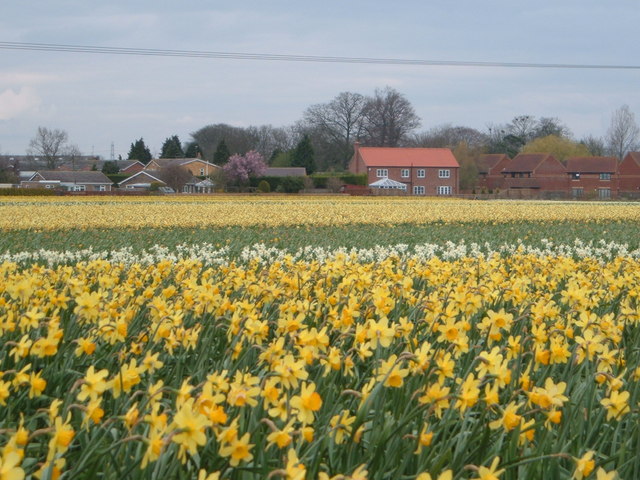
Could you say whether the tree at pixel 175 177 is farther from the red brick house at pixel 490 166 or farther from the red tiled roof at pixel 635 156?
the red tiled roof at pixel 635 156

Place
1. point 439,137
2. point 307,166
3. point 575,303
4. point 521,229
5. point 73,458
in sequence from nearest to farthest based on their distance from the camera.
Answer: point 73,458 < point 575,303 < point 521,229 < point 307,166 < point 439,137

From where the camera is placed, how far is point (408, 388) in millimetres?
3242

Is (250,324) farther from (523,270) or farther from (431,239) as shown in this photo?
(431,239)

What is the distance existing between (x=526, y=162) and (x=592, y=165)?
7602mm

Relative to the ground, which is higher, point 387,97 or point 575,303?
point 387,97

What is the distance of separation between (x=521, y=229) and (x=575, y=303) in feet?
52.6

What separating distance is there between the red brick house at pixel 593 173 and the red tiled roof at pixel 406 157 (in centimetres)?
1597

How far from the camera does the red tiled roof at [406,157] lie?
8144 cm

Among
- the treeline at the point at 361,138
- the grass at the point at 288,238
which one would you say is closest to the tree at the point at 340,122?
the treeline at the point at 361,138

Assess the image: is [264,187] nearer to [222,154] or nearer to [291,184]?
[291,184]

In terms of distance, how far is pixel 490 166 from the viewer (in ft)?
326

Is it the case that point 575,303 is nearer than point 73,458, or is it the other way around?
point 73,458

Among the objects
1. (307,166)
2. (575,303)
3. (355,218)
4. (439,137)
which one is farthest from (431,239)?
(439,137)

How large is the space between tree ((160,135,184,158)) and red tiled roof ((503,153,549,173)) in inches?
1953
